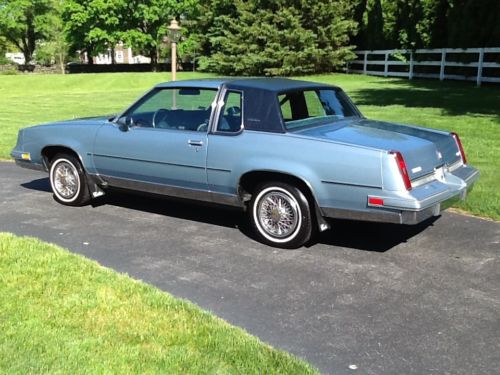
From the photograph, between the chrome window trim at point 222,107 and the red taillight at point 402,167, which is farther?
the chrome window trim at point 222,107

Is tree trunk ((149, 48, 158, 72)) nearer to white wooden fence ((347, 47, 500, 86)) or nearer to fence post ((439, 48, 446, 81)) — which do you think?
white wooden fence ((347, 47, 500, 86))

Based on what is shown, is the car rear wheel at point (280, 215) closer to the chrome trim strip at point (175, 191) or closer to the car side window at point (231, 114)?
the chrome trim strip at point (175, 191)

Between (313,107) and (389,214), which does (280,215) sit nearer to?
(389,214)

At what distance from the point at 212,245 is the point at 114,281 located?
1.29 m

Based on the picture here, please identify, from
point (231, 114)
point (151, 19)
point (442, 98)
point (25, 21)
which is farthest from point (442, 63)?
point (25, 21)

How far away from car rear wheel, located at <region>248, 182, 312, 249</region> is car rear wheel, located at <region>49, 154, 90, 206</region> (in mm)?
2340

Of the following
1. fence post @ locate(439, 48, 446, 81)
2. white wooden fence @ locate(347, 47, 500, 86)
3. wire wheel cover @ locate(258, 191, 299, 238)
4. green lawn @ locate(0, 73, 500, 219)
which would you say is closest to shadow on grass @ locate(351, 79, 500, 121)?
green lawn @ locate(0, 73, 500, 219)

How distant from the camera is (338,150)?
4.96 meters

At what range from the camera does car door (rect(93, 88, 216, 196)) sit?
19.2ft

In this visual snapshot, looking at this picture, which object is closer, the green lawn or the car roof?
the car roof

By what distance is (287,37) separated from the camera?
121 feet

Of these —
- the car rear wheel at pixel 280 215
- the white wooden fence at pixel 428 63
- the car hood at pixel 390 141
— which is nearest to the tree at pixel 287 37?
the white wooden fence at pixel 428 63

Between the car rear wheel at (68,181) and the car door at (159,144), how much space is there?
1.32ft

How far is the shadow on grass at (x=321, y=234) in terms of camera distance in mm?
5646
